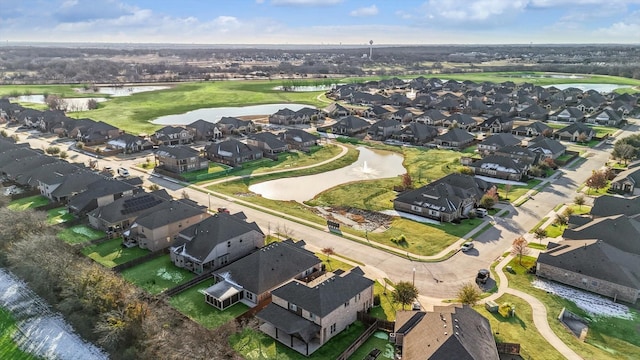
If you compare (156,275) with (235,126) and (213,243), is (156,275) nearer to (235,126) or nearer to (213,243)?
(213,243)

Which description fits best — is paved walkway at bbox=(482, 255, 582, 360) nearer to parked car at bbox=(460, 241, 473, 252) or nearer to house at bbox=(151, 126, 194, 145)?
parked car at bbox=(460, 241, 473, 252)

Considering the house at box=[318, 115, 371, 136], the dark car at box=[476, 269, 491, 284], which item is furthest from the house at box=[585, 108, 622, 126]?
the dark car at box=[476, 269, 491, 284]

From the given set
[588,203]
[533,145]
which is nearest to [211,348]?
[588,203]

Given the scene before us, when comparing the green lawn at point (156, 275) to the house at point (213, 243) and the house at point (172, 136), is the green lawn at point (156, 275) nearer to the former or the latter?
the house at point (213, 243)

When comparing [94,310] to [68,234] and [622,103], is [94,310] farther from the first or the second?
[622,103]

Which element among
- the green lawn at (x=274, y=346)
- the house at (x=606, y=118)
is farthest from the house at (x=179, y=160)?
the house at (x=606, y=118)

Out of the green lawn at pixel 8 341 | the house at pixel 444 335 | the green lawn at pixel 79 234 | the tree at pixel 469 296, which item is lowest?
the green lawn at pixel 8 341
